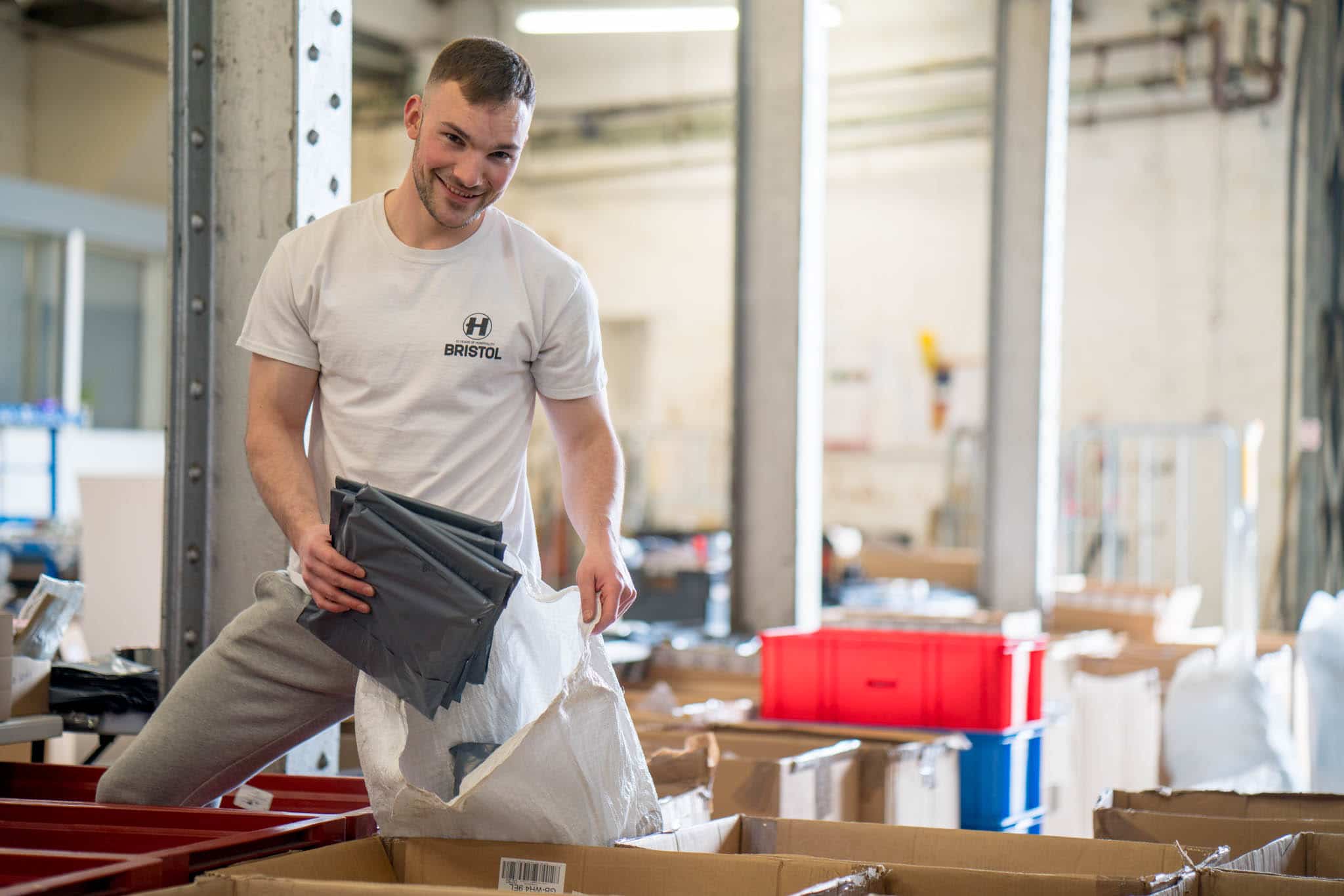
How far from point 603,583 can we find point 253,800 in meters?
0.63

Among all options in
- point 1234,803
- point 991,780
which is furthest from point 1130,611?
point 1234,803

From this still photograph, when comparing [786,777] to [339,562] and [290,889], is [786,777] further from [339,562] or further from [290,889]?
[290,889]

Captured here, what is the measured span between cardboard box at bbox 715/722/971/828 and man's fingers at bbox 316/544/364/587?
156cm

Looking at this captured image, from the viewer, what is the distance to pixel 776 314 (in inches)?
169

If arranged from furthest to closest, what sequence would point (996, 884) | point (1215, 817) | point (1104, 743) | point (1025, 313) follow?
point (1025, 313)
point (1104, 743)
point (1215, 817)
point (996, 884)

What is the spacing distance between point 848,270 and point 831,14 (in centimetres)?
210

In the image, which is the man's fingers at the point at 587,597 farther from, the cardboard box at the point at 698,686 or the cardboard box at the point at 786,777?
the cardboard box at the point at 698,686

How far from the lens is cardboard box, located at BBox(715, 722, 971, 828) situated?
296 centimetres

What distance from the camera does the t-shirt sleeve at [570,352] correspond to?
2008 millimetres

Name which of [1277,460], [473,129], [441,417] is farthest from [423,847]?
[1277,460]

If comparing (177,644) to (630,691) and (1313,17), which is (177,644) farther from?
(1313,17)

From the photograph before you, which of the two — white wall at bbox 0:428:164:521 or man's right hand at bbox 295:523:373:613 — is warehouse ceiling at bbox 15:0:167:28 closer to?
white wall at bbox 0:428:164:521

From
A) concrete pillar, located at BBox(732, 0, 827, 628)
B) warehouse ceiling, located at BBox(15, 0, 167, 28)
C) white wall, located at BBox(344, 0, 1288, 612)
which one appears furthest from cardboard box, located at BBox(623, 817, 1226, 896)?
warehouse ceiling, located at BBox(15, 0, 167, 28)

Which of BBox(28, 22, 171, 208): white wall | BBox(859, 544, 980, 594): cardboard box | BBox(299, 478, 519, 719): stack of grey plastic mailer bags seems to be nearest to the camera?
BBox(299, 478, 519, 719): stack of grey plastic mailer bags
